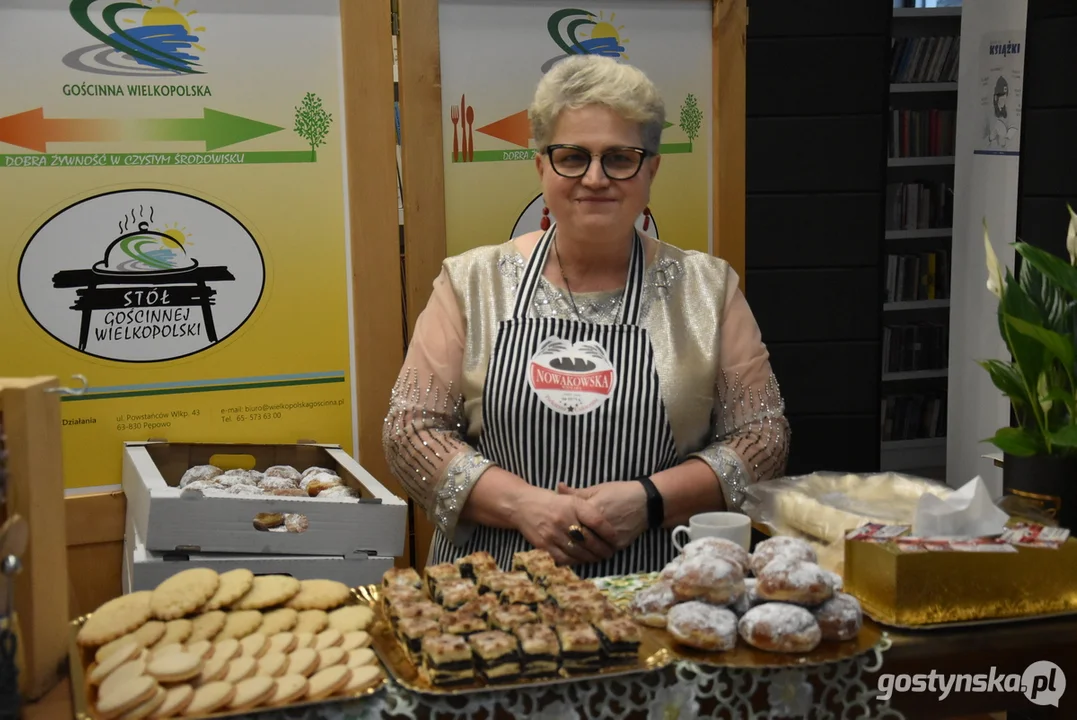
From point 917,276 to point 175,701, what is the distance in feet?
21.1

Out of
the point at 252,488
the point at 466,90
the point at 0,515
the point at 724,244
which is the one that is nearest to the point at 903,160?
the point at 724,244

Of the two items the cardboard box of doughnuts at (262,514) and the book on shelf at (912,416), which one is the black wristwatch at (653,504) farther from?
the book on shelf at (912,416)

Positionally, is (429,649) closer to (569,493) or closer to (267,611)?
(267,611)

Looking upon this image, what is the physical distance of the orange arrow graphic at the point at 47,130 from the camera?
255 centimetres

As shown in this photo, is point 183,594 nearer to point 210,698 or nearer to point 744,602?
point 210,698

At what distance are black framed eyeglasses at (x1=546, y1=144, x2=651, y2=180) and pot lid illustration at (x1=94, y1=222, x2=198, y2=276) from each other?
1002 millimetres

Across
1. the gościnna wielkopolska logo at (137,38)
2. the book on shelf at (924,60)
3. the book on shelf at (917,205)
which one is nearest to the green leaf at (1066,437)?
the gościnna wielkopolska logo at (137,38)

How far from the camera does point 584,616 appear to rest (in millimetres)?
1429

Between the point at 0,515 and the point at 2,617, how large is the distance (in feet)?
0.44

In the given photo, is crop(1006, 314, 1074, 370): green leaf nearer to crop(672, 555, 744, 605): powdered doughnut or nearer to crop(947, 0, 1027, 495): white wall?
crop(672, 555, 744, 605): powdered doughnut

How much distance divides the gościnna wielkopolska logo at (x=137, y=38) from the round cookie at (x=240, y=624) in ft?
5.44

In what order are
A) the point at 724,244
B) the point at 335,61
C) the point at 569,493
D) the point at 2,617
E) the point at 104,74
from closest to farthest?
1. the point at 2,617
2. the point at 569,493
3. the point at 104,74
4. the point at 335,61
5. the point at 724,244

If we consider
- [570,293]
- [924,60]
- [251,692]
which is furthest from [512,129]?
[924,60]

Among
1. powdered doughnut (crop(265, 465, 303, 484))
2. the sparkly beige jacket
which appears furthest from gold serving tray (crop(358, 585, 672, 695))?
powdered doughnut (crop(265, 465, 303, 484))
